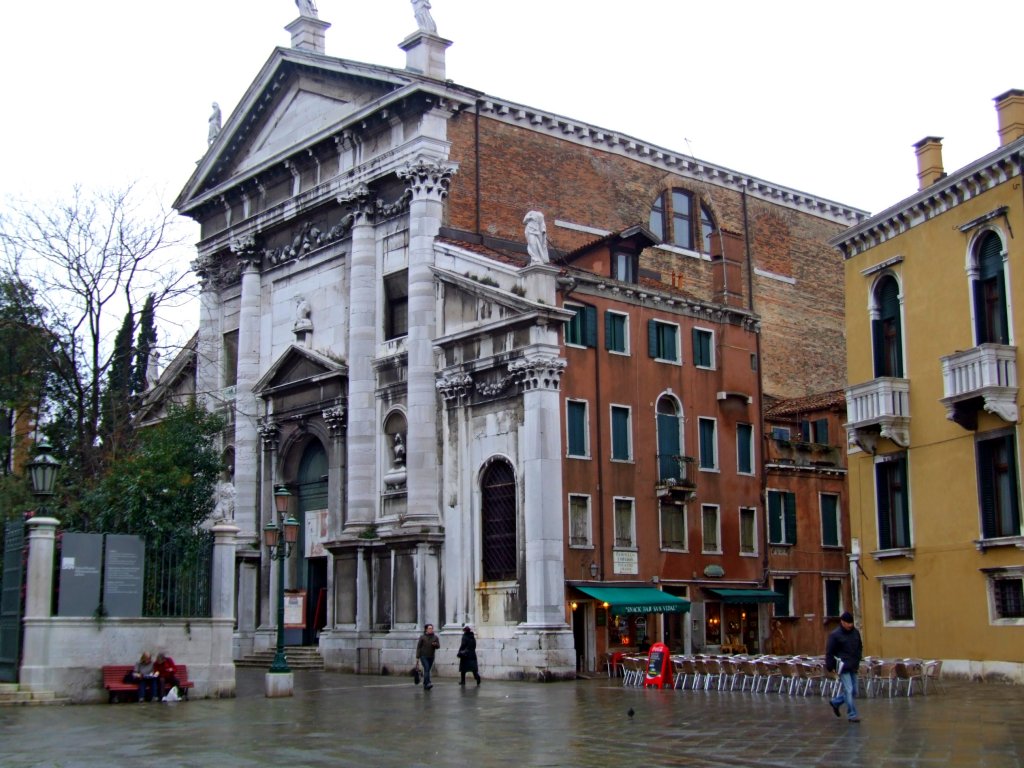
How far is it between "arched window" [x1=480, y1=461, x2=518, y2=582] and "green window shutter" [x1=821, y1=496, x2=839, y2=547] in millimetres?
12433

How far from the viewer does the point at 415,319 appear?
36.1 meters

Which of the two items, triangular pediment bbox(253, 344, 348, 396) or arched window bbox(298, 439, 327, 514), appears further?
arched window bbox(298, 439, 327, 514)

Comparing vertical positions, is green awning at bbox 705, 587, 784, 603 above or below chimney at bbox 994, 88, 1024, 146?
below

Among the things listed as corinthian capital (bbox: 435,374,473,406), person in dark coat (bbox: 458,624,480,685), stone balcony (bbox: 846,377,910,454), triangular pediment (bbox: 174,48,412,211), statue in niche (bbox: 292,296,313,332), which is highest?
triangular pediment (bbox: 174,48,412,211)

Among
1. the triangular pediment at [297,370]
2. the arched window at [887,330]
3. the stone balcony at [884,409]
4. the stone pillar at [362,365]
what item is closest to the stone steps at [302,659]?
the stone pillar at [362,365]

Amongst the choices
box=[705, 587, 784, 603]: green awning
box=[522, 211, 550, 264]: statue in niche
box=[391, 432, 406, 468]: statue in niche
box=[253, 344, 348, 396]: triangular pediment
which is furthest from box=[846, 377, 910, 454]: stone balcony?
box=[253, 344, 348, 396]: triangular pediment

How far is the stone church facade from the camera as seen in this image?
109 feet

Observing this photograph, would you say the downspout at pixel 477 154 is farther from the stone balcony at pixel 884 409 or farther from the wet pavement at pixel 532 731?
the wet pavement at pixel 532 731

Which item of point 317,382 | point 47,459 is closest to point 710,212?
point 317,382

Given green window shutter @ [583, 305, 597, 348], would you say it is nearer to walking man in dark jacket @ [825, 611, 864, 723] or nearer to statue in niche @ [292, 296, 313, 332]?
statue in niche @ [292, 296, 313, 332]

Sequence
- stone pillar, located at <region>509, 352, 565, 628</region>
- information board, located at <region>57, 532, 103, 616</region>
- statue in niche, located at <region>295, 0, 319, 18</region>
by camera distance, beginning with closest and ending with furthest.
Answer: information board, located at <region>57, 532, 103, 616</region>
stone pillar, located at <region>509, 352, 565, 628</region>
statue in niche, located at <region>295, 0, 319, 18</region>

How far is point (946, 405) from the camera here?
1050 inches

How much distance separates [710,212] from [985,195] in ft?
60.5

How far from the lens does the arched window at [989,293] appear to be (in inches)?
1036
